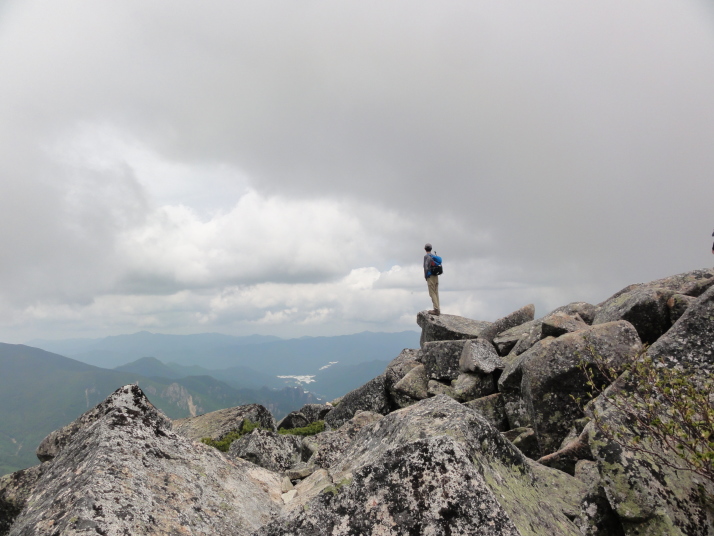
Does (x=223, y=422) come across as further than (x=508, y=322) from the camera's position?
No

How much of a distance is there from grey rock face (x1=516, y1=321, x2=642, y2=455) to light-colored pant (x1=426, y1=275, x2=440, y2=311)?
16.5 meters

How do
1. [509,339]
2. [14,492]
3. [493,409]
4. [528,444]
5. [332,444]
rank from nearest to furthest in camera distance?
→ [14,492]
[528,444]
[332,444]
[493,409]
[509,339]

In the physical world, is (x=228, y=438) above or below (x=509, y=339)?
below

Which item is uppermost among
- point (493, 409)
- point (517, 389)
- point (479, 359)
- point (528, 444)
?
point (479, 359)

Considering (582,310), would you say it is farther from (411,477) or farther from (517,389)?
(411,477)

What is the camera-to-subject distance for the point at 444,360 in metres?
22.7

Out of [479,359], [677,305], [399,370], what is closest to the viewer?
[677,305]

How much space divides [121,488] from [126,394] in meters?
2.52

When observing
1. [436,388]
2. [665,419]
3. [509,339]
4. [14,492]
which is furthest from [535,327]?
[14,492]

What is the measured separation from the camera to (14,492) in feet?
38.8

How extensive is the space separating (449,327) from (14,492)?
23.3 meters

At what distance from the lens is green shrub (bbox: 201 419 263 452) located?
20.7m

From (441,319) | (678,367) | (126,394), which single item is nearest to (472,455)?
(126,394)

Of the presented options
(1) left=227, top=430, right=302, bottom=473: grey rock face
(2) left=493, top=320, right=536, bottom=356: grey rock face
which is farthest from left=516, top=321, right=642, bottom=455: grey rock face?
(1) left=227, top=430, right=302, bottom=473: grey rock face
